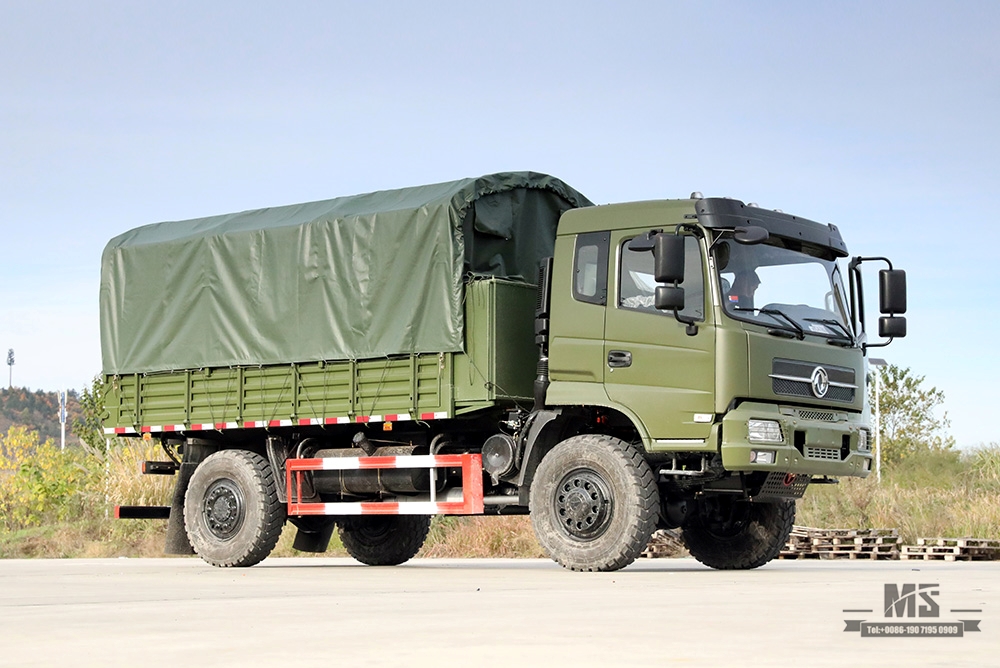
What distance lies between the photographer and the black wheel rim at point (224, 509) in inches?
659

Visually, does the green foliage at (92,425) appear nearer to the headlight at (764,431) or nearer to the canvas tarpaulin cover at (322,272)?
the canvas tarpaulin cover at (322,272)

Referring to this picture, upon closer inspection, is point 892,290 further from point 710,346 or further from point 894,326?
point 710,346

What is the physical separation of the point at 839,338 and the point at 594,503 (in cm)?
288

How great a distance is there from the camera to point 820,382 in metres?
13.9

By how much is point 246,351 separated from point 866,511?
32.9 feet

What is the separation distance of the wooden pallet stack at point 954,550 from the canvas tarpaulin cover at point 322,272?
6.47m

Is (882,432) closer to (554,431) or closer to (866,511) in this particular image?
(866,511)

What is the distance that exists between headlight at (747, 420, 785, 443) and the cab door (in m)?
0.36

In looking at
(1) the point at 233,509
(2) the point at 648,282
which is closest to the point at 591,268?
(2) the point at 648,282

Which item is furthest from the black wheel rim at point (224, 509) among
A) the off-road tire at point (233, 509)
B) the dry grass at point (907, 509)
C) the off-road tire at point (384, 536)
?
the dry grass at point (907, 509)

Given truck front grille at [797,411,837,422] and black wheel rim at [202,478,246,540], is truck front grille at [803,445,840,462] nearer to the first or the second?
truck front grille at [797,411,837,422]

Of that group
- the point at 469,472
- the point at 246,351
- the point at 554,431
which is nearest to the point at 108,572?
the point at 246,351

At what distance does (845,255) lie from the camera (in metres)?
14.9

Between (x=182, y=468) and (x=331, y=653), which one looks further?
(x=182, y=468)
